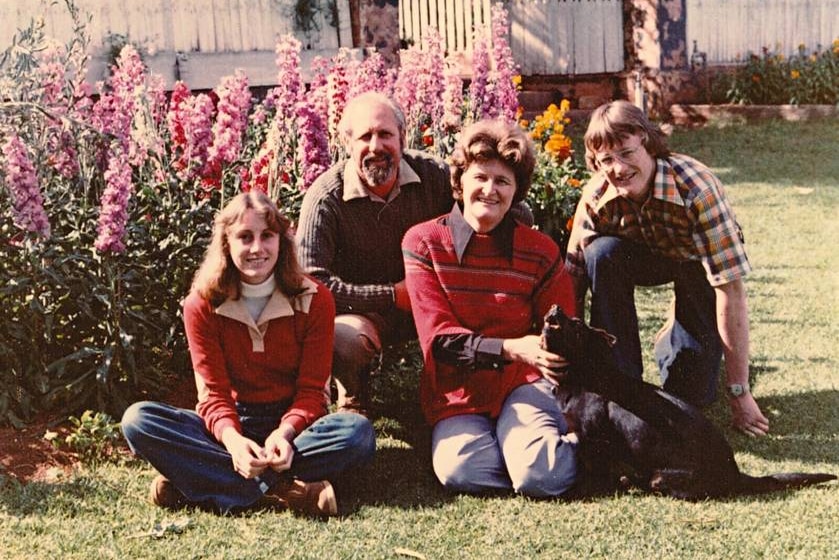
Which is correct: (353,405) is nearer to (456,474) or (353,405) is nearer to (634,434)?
(456,474)

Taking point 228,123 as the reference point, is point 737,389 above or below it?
below

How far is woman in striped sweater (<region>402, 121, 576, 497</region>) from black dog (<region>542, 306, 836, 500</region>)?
13 centimetres

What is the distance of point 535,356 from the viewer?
12.8ft

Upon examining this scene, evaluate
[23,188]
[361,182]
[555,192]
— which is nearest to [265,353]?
[361,182]

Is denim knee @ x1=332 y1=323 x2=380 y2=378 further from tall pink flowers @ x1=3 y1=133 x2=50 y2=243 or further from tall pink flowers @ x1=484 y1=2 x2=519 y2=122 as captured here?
→ tall pink flowers @ x1=484 y1=2 x2=519 y2=122

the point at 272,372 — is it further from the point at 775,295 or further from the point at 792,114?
the point at 792,114

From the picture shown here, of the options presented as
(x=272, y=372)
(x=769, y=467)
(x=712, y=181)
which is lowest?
(x=769, y=467)

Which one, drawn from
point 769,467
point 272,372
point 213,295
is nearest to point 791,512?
point 769,467

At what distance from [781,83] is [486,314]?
1074cm

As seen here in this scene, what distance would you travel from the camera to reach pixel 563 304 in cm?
419

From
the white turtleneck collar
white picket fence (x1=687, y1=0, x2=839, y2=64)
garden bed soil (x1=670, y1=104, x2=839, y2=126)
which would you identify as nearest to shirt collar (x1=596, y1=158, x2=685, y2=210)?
the white turtleneck collar

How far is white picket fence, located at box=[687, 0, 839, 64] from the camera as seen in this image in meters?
14.1

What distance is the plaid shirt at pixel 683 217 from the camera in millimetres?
4387

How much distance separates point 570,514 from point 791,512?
761 mm
